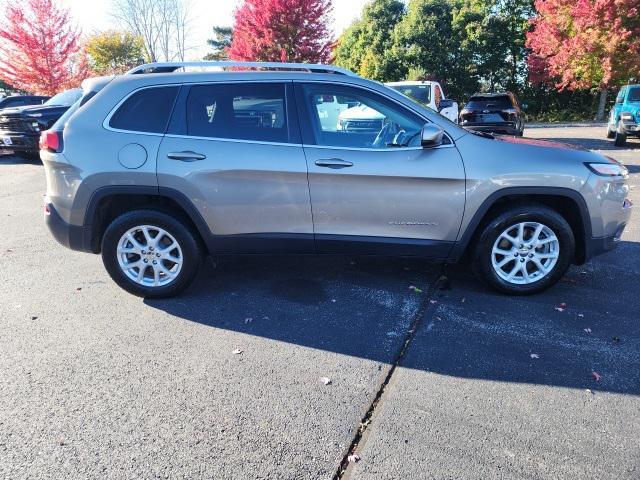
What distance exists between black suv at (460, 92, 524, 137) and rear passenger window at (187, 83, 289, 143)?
1051cm

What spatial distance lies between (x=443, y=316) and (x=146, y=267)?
2.43 meters

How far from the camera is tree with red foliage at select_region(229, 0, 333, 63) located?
21203mm

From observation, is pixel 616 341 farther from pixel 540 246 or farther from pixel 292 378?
pixel 292 378

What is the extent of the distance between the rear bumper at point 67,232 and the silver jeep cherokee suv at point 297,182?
11 millimetres

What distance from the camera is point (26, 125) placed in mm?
12055

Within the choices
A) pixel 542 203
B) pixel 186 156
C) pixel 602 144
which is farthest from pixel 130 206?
pixel 602 144

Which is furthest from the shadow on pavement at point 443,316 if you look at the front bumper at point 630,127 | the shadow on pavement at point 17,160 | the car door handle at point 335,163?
the shadow on pavement at point 17,160

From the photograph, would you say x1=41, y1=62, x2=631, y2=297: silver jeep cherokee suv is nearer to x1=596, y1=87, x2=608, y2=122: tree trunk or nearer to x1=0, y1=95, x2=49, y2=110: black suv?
x1=0, y1=95, x2=49, y2=110: black suv

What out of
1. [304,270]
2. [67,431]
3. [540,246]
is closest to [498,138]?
[540,246]

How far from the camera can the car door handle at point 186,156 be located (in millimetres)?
3838

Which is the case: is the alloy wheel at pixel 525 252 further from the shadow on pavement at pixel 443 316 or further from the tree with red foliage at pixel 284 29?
the tree with red foliage at pixel 284 29

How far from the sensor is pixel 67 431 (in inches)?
101

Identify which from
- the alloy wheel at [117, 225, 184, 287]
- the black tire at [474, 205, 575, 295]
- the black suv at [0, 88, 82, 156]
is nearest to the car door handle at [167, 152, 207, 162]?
the alloy wheel at [117, 225, 184, 287]

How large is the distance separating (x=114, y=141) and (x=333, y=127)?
172 cm
